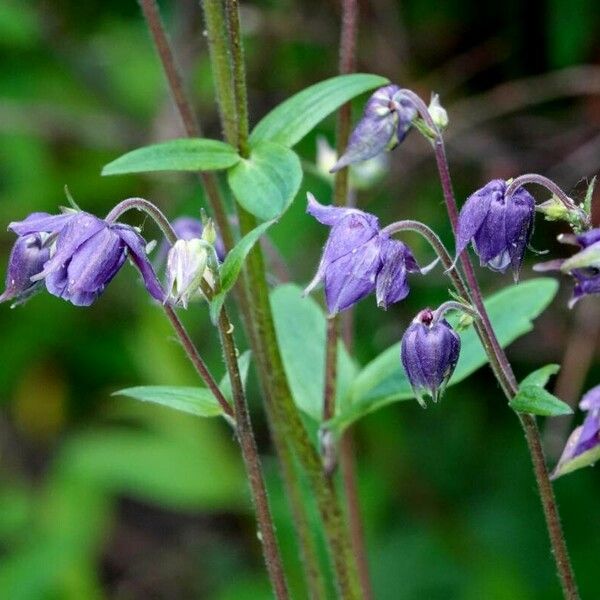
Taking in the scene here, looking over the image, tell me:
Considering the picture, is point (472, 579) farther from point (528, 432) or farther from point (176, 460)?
point (528, 432)

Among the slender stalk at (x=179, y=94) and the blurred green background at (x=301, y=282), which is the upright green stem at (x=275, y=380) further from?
the blurred green background at (x=301, y=282)

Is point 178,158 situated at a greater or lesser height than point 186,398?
greater

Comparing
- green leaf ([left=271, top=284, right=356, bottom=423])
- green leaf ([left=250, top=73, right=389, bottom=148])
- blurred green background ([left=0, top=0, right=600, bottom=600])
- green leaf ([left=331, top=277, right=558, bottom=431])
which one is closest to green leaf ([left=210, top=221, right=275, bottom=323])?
green leaf ([left=250, top=73, right=389, bottom=148])

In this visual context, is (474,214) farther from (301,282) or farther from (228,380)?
(301,282)

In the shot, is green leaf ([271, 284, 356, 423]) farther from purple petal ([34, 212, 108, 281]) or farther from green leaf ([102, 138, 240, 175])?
purple petal ([34, 212, 108, 281])

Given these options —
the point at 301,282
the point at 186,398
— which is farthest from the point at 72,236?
the point at 301,282

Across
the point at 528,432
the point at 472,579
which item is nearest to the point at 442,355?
the point at 528,432
